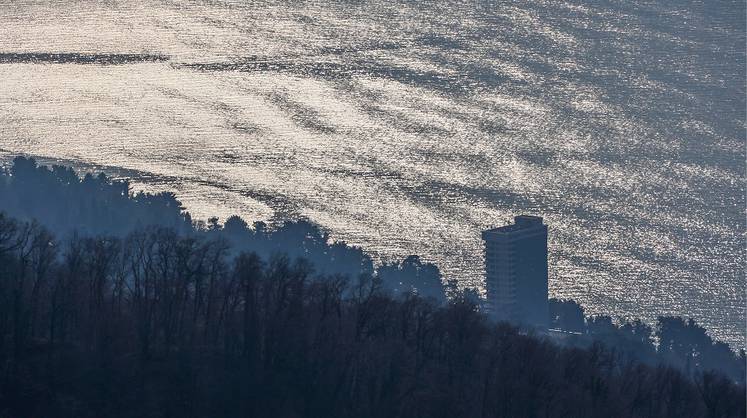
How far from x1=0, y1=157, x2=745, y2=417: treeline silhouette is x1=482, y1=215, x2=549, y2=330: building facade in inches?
724

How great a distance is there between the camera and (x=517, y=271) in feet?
208

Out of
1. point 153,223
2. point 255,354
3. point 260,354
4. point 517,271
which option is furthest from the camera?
point 517,271

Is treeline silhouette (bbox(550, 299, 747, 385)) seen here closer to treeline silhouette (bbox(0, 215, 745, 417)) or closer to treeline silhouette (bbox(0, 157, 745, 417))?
treeline silhouette (bbox(0, 157, 745, 417))

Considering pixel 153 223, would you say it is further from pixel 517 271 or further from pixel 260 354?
pixel 260 354

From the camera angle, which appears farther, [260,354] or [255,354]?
[260,354]

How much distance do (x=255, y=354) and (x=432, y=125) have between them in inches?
1869

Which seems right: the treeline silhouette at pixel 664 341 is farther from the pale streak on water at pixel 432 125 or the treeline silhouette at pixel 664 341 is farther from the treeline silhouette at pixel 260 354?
the treeline silhouette at pixel 260 354

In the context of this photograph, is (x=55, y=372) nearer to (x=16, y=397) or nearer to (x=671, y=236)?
(x=16, y=397)

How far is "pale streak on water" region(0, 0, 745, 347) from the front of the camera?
70062 mm

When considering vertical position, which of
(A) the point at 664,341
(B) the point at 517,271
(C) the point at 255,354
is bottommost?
(C) the point at 255,354

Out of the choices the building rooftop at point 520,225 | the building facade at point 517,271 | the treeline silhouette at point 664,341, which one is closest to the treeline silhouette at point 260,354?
the treeline silhouette at point 664,341

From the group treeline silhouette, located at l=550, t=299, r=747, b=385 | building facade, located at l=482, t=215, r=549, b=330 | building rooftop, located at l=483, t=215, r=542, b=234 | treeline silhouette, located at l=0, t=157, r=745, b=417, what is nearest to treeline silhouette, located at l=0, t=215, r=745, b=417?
treeline silhouette, located at l=0, t=157, r=745, b=417

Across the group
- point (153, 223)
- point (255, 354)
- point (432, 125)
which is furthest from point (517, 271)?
point (255, 354)

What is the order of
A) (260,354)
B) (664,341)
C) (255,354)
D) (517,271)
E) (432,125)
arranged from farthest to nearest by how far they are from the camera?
1. (432,125)
2. (517,271)
3. (664,341)
4. (260,354)
5. (255,354)
